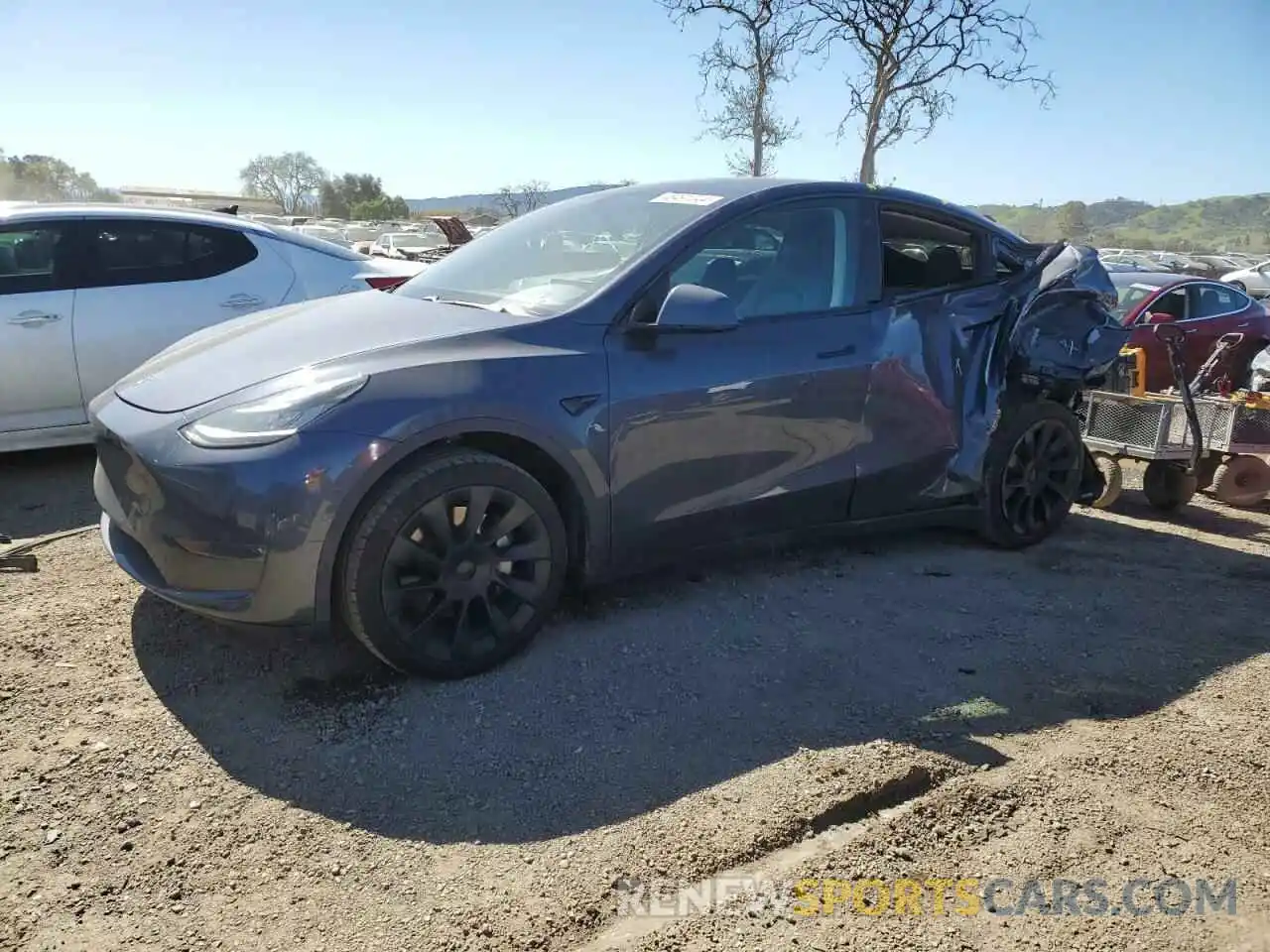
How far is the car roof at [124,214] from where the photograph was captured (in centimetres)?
542

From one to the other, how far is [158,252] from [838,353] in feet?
13.5

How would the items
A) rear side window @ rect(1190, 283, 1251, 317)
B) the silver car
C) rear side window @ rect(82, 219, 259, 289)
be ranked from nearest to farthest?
rear side window @ rect(82, 219, 259, 289) → rear side window @ rect(1190, 283, 1251, 317) → the silver car

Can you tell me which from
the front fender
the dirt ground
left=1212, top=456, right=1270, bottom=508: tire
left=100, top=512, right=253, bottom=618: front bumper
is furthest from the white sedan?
left=1212, top=456, right=1270, bottom=508: tire

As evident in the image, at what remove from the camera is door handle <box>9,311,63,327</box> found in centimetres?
527

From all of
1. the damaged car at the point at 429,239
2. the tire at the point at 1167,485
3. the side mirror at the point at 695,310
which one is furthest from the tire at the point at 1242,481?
the damaged car at the point at 429,239

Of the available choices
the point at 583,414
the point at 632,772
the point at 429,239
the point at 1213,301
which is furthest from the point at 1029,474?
the point at 429,239

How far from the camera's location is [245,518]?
287 centimetres

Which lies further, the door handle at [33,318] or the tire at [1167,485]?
the tire at [1167,485]

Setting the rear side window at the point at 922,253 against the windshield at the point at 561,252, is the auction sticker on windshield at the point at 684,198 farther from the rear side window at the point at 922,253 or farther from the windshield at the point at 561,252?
the rear side window at the point at 922,253

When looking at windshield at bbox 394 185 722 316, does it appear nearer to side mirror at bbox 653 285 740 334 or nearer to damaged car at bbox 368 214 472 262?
side mirror at bbox 653 285 740 334

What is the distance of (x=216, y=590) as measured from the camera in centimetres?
296

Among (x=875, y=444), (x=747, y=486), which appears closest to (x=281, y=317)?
(x=747, y=486)

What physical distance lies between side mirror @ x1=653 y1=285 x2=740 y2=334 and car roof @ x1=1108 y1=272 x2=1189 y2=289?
9812mm

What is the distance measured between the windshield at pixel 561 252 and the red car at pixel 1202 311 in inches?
326
